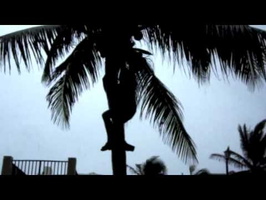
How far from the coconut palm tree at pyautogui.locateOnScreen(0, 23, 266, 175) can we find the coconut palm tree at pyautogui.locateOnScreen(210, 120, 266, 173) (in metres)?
12.2

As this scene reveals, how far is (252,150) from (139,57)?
1364cm

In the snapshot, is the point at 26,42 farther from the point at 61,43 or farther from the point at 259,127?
the point at 259,127

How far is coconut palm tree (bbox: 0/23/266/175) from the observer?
4.48 m

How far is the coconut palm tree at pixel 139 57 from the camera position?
177 inches

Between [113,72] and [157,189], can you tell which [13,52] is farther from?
[157,189]

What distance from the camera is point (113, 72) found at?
480cm

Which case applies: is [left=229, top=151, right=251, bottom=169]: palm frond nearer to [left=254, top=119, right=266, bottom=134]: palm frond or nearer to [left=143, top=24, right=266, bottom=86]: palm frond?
[left=254, top=119, right=266, bottom=134]: palm frond

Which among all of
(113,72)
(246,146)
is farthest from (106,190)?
(246,146)

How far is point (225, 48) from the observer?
14.7 feet

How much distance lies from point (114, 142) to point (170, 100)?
43.0 inches

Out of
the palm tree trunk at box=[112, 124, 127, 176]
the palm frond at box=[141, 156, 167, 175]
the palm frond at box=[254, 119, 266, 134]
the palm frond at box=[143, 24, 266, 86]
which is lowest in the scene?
the palm tree trunk at box=[112, 124, 127, 176]

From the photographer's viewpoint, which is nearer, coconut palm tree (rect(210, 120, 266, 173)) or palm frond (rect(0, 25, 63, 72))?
palm frond (rect(0, 25, 63, 72))

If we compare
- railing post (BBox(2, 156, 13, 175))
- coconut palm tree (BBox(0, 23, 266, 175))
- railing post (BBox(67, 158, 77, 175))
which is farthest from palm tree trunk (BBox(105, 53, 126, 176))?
railing post (BBox(2, 156, 13, 175))

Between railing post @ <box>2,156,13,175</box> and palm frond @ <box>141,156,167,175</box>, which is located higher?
palm frond @ <box>141,156,167,175</box>
